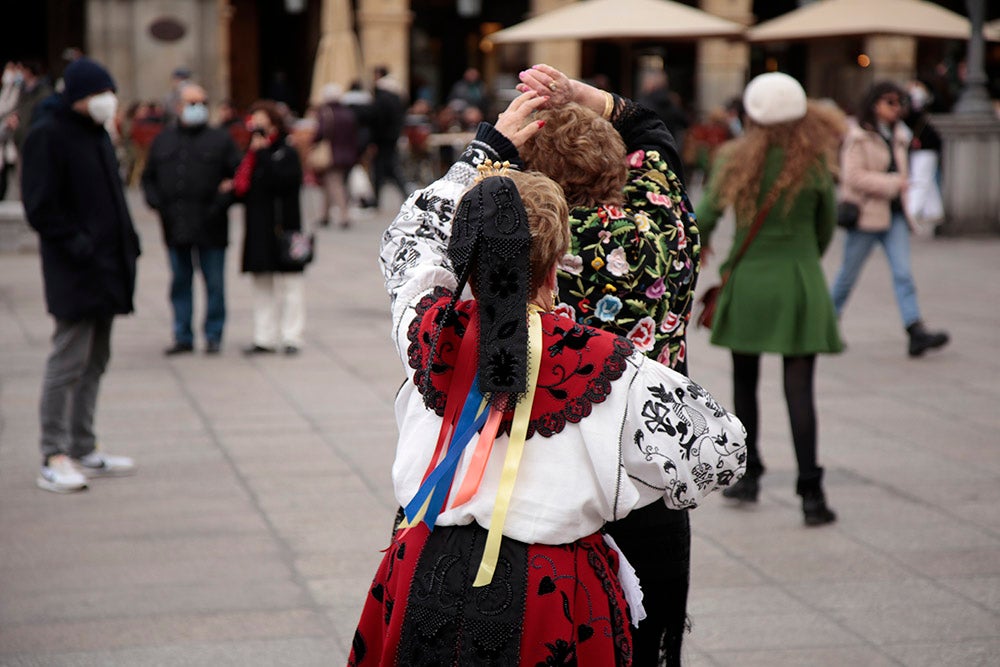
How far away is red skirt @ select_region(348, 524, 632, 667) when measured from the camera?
8.86ft

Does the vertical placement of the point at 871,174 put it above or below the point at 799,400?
above

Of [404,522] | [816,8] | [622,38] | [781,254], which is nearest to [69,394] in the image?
[781,254]

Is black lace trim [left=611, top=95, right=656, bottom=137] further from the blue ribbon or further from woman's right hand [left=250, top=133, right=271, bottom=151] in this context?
woman's right hand [left=250, top=133, right=271, bottom=151]

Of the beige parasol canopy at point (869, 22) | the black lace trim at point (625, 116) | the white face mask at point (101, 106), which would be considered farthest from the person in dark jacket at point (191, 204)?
the beige parasol canopy at point (869, 22)

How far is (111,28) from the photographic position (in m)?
25.8

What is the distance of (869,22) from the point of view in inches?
760

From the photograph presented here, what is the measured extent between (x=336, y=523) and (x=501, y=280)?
3.62 m

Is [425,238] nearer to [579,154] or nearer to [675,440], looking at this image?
[579,154]

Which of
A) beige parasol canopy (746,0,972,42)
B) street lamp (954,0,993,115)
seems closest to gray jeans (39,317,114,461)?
street lamp (954,0,993,115)

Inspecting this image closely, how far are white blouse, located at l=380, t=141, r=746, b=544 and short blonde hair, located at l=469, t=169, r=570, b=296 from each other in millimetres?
246

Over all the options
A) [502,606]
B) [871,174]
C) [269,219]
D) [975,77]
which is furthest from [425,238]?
[975,77]

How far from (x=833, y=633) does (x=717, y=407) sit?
2243 mm

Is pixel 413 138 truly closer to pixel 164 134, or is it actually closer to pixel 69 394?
pixel 164 134

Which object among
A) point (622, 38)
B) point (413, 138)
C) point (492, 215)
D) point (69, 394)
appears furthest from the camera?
point (413, 138)
